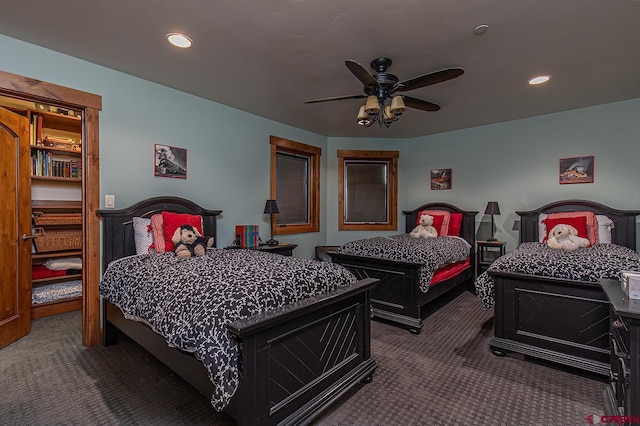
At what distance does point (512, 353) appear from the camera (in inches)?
105

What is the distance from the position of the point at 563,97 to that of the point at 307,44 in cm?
319

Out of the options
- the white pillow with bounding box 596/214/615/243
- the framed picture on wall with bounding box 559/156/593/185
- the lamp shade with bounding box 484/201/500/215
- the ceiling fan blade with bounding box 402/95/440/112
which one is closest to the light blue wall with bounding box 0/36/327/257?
the ceiling fan blade with bounding box 402/95/440/112

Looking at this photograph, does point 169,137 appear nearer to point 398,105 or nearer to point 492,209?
point 398,105

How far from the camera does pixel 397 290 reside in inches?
130

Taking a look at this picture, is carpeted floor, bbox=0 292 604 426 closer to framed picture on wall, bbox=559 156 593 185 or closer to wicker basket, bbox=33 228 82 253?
wicker basket, bbox=33 228 82 253

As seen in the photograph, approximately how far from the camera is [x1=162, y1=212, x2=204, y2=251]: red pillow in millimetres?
2883

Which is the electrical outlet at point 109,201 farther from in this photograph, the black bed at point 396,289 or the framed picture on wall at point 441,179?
the framed picture on wall at point 441,179

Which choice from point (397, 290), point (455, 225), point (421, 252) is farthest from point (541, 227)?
point (397, 290)

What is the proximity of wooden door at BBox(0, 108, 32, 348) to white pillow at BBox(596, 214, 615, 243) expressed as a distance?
6153 mm

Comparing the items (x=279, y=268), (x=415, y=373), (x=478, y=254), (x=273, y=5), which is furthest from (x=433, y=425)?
(x=478, y=254)

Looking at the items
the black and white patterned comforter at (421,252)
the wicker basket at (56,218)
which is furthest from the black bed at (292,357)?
the wicker basket at (56,218)

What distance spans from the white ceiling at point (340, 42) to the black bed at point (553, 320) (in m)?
1.86

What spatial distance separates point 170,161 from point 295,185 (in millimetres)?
2147

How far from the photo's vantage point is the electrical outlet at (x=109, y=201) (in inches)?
112
